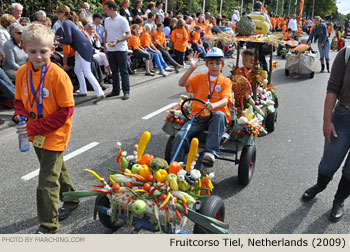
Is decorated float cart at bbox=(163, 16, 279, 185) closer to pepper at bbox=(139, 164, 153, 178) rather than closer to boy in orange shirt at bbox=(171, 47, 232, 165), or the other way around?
boy in orange shirt at bbox=(171, 47, 232, 165)

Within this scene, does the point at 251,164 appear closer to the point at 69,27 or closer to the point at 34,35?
the point at 34,35

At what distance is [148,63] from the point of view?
1118cm

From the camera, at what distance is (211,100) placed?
4.32 meters

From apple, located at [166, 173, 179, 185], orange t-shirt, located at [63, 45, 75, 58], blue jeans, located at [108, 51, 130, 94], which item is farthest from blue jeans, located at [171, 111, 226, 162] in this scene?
orange t-shirt, located at [63, 45, 75, 58]

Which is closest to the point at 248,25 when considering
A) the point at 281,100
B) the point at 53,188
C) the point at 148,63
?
the point at 281,100

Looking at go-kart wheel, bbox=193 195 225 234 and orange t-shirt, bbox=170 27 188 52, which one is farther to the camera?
orange t-shirt, bbox=170 27 188 52

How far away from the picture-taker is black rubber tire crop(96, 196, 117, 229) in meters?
2.94

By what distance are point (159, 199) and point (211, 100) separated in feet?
6.36

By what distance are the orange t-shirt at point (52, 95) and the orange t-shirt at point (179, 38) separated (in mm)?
10030

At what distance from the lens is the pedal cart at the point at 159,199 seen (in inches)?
105

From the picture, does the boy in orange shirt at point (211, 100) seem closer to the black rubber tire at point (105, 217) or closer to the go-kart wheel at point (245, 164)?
the go-kart wheel at point (245, 164)

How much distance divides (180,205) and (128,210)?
447 millimetres

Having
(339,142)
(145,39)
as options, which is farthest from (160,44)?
(339,142)

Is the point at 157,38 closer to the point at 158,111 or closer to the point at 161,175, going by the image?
the point at 158,111
